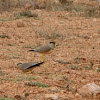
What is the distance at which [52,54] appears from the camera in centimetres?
892

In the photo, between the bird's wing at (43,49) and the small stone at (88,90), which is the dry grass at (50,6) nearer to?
the bird's wing at (43,49)

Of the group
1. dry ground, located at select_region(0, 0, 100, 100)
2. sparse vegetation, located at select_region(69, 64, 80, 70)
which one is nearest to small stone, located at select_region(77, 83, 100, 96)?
dry ground, located at select_region(0, 0, 100, 100)

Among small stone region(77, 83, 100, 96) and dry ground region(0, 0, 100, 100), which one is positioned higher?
small stone region(77, 83, 100, 96)

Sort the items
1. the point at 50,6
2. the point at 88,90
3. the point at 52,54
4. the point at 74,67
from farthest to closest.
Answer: the point at 50,6 < the point at 52,54 < the point at 74,67 < the point at 88,90

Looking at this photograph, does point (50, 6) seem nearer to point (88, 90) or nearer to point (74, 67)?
point (74, 67)

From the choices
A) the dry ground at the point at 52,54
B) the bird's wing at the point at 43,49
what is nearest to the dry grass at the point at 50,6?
the dry ground at the point at 52,54

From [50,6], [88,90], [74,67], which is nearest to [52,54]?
[74,67]

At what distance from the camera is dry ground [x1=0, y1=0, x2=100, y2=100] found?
5762 millimetres

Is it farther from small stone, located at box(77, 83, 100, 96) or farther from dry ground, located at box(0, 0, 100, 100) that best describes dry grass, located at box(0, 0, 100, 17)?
small stone, located at box(77, 83, 100, 96)

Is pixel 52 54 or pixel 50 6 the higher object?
pixel 50 6

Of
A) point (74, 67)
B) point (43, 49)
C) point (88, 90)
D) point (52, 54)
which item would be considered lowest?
point (52, 54)

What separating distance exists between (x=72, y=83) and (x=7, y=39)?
13.6ft

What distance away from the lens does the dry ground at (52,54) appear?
576 centimetres

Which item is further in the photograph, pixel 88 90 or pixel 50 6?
pixel 50 6
